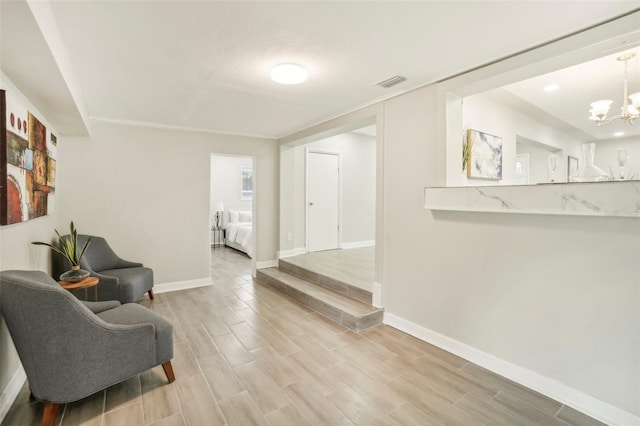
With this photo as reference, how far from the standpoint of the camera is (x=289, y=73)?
90.7 inches

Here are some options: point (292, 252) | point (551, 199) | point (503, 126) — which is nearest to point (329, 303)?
point (292, 252)

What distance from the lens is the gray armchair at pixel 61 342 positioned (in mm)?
1545

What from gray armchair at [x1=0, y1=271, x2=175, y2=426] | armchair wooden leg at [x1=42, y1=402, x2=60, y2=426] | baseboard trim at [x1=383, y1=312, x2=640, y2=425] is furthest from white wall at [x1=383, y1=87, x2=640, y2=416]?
armchair wooden leg at [x1=42, y1=402, x2=60, y2=426]

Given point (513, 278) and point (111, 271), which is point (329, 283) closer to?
point (513, 278)

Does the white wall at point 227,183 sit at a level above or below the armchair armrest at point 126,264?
above

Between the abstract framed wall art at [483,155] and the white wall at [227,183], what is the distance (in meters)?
6.02

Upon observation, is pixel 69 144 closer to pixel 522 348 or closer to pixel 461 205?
pixel 461 205

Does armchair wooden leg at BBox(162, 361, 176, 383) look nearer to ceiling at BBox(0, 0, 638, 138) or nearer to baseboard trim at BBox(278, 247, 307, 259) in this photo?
ceiling at BBox(0, 0, 638, 138)

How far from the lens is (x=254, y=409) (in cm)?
186

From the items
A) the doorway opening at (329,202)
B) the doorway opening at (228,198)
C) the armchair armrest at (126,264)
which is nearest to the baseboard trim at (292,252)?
→ the doorway opening at (329,202)

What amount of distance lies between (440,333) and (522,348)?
656mm

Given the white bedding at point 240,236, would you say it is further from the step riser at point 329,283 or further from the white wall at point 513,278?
the white wall at point 513,278

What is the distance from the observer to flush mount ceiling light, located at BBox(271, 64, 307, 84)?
228 centimetres

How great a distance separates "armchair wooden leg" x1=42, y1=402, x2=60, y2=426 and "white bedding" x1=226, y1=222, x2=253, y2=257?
4796 millimetres
